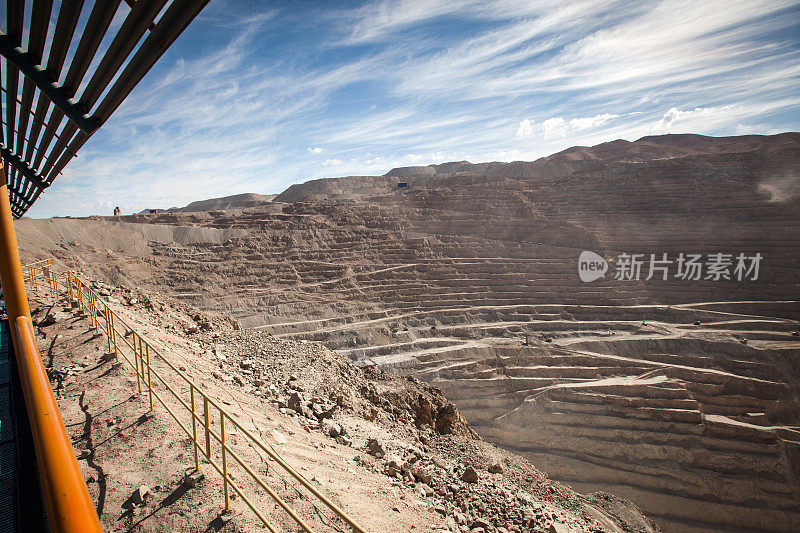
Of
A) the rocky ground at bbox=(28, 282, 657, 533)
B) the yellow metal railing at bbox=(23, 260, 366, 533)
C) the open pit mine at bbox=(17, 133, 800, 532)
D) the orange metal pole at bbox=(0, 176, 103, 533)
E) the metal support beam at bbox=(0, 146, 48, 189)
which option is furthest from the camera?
the open pit mine at bbox=(17, 133, 800, 532)

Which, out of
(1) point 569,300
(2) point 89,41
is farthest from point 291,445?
(1) point 569,300

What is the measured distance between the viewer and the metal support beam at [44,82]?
2451 millimetres

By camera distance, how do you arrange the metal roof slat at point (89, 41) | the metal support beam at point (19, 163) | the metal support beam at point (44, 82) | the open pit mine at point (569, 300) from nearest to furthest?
the metal roof slat at point (89, 41) → the metal support beam at point (44, 82) → the metal support beam at point (19, 163) → the open pit mine at point (569, 300)

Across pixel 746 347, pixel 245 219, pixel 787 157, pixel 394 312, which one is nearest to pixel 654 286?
pixel 746 347

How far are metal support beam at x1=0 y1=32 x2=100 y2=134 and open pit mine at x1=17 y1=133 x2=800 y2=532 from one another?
17.8m

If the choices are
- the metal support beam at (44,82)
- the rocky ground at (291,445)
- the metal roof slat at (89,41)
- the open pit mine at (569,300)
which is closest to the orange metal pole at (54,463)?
the metal support beam at (44,82)

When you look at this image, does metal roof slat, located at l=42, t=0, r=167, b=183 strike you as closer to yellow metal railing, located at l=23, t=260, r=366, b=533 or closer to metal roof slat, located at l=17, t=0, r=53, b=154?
metal roof slat, located at l=17, t=0, r=53, b=154

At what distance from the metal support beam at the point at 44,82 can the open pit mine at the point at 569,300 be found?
17.8 meters

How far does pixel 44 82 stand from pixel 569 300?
29133 millimetres

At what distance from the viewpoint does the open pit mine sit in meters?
16.7

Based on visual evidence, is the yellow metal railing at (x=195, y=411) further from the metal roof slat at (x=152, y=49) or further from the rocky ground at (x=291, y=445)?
the metal roof slat at (x=152, y=49)

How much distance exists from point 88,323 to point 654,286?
1283 inches

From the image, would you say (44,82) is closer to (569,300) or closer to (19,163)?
(19,163)

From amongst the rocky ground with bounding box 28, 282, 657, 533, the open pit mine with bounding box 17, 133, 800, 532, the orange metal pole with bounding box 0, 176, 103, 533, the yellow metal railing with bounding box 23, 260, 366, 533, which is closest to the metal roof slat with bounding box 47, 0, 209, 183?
the orange metal pole with bounding box 0, 176, 103, 533
